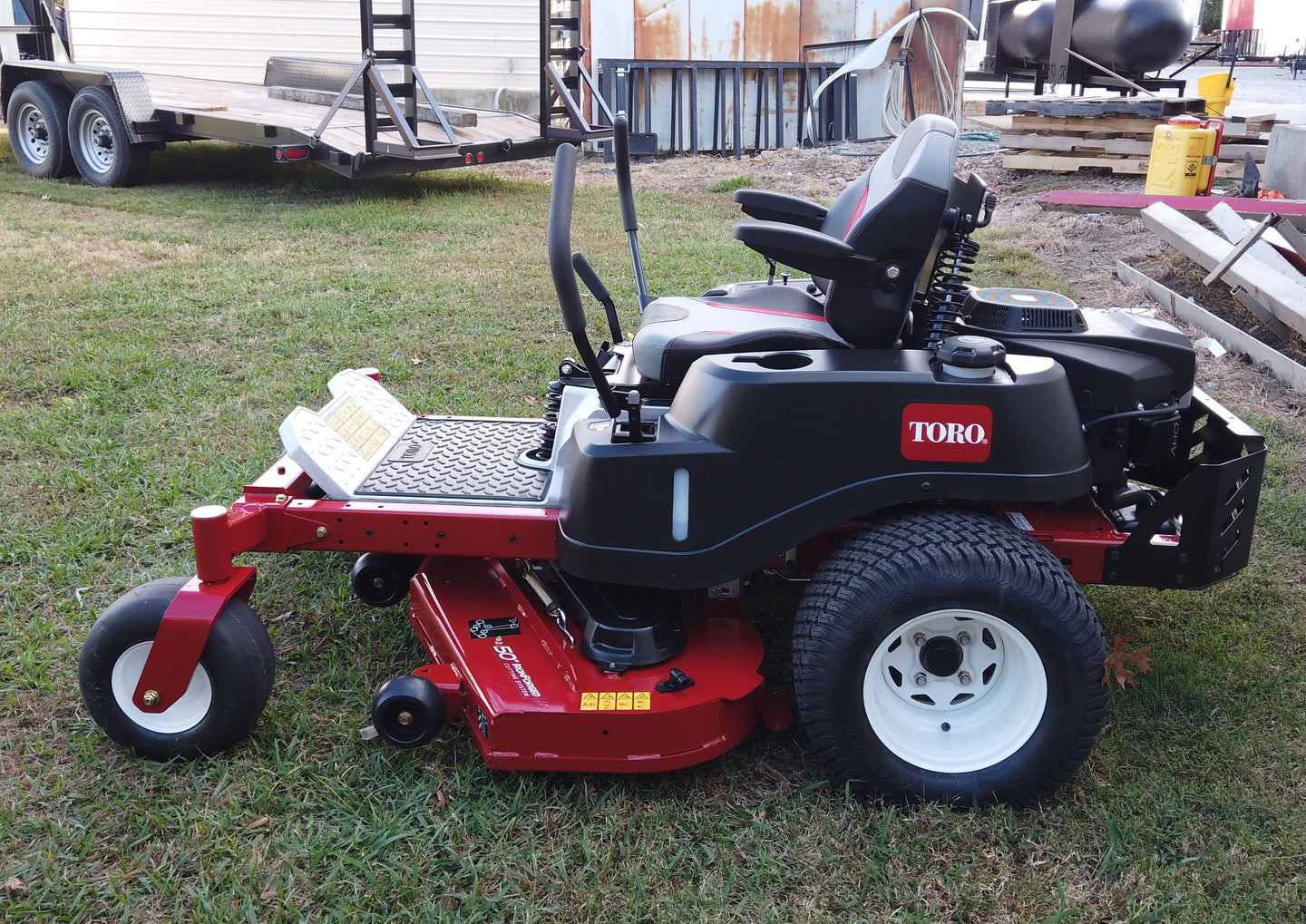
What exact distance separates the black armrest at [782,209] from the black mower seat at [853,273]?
1.41 ft

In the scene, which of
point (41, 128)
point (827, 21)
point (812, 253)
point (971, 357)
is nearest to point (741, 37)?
point (827, 21)

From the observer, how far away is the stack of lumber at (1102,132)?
28.8ft

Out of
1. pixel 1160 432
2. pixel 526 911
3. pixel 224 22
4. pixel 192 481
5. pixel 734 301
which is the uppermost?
pixel 224 22

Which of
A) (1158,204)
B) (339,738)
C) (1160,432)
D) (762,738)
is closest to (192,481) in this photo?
(339,738)

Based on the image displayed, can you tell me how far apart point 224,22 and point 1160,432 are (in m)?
10.8

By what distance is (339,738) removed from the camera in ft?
8.34

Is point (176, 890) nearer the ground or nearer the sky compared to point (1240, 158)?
nearer the ground

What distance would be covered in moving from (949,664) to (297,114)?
26.2 feet

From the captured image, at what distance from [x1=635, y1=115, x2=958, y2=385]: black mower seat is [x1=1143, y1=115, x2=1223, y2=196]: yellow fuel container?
5356 mm

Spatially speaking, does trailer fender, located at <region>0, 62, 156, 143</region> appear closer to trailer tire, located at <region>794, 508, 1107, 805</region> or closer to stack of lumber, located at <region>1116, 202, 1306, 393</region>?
stack of lumber, located at <region>1116, 202, 1306, 393</region>

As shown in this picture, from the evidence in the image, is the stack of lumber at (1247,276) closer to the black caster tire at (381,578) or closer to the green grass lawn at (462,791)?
the green grass lawn at (462,791)

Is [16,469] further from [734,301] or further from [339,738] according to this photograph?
[734,301]

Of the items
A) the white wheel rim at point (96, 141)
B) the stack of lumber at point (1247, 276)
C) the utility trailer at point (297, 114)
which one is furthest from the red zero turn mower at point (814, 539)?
the white wheel rim at point (96, 141)

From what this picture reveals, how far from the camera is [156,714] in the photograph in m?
2.42
